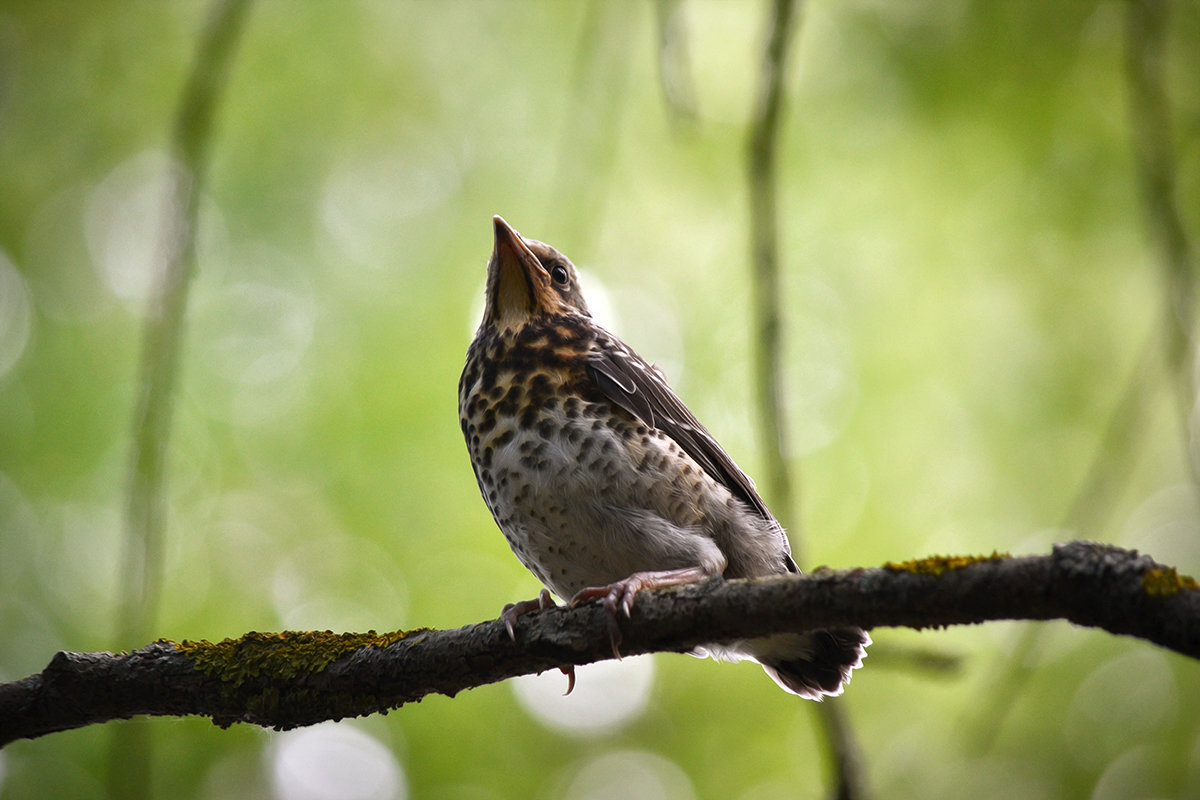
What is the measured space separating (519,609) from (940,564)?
1.43 metres

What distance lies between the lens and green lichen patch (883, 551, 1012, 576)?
82.2 inches

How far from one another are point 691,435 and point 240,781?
17.9 feet

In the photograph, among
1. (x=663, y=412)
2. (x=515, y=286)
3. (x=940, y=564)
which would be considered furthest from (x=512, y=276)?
(x=940, y=564)

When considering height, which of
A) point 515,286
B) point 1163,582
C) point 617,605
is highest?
point 515,286

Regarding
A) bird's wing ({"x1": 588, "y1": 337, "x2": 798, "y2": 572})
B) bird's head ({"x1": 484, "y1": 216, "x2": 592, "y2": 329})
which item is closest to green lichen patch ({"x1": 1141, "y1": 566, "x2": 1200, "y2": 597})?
bird's wing ({"x1": 588, "y1": 337, "x2": 798, "y2": 572})

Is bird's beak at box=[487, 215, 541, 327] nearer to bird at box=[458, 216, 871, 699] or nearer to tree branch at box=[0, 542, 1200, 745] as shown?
bird at box=[458, 216, 871, 699]

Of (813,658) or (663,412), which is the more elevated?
(663,412)

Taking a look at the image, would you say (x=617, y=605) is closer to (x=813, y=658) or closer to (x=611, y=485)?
(x=611, y=485)

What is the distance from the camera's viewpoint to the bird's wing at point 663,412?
386cm

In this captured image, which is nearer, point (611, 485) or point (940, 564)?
point (940, 564)

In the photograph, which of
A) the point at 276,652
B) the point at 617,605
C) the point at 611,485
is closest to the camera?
the point at 617,605

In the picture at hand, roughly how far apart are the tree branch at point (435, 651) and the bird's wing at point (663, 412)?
49.6 inches

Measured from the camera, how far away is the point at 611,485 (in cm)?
354

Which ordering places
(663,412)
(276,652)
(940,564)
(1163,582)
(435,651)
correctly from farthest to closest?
(663,412) → (276,652) → (435,651) → (940,564) → (1163,582)
